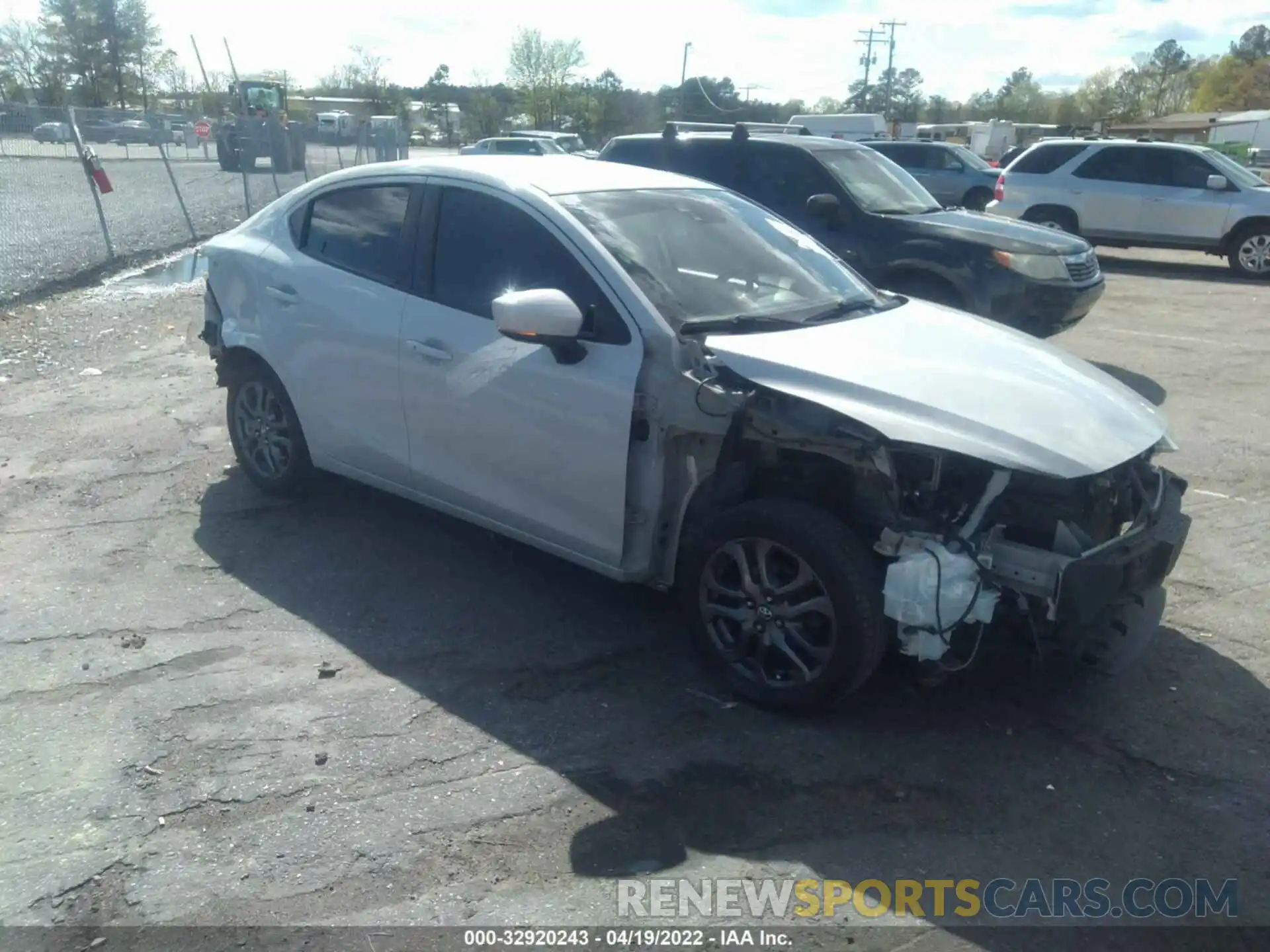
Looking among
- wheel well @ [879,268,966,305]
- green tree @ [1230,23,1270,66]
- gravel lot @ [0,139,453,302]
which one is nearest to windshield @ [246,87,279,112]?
gravel lot @ [0,139,453,302]

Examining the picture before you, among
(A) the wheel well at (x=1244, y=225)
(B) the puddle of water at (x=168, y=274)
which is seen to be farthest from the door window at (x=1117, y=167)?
(B) the puddle of water at (x=168, y=274)

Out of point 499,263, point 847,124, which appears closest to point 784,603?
point 499,263

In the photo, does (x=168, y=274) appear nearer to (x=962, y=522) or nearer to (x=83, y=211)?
(x=83, y=211)

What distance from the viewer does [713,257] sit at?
4676 millimetres

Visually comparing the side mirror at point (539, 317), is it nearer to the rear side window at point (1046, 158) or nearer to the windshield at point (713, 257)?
the windshield at point (713, 257)

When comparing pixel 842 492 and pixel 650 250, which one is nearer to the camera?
pixel 842 492

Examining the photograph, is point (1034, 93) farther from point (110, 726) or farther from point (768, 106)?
point (110, 726)

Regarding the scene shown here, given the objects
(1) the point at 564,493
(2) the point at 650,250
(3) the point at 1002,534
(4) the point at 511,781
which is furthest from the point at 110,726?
(3) the point at 1002,534

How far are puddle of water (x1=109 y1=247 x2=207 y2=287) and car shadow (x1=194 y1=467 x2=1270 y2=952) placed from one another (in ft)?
31.1

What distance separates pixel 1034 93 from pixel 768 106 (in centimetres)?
7267

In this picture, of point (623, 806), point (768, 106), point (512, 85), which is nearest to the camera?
point (623, 806)

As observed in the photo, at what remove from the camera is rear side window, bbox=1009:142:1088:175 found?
55.0ft

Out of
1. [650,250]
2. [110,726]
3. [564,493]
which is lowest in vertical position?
[110,726]

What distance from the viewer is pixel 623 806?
3432 mm
